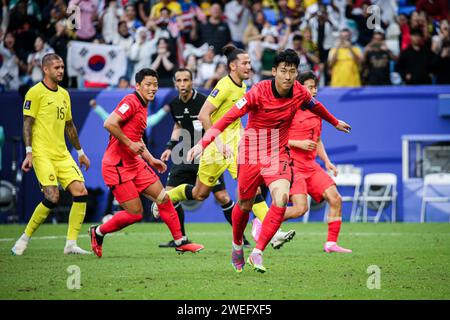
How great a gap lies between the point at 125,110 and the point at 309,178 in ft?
9.95

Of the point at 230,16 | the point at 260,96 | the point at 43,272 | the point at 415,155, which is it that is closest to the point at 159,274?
the point at 43,272

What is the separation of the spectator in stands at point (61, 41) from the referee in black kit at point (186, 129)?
273 inches

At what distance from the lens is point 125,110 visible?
11.9m

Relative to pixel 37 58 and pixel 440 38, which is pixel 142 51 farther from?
pixel 440 38

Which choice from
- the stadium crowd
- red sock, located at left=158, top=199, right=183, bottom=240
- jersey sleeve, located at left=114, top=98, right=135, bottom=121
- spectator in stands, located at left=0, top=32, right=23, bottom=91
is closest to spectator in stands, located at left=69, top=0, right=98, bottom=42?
the stadium crowd

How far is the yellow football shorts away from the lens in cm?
1265

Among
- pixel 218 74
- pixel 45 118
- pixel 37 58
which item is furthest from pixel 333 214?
pixel 37 58

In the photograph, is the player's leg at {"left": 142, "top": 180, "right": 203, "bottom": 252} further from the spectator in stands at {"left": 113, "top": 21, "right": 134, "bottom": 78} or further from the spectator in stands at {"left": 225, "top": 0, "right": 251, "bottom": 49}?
the spectator in stands at {"left": 225, "top": 0, "right": 251, "bottom": 49}

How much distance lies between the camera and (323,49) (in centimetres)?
2136

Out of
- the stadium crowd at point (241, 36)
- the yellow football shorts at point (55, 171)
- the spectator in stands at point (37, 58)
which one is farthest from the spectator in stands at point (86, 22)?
the yellow football shorts at point (55, 171)

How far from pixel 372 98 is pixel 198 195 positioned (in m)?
8.13

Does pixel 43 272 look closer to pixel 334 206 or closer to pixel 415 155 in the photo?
pixel 334 206

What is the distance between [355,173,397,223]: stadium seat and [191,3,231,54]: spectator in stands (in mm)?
4541
